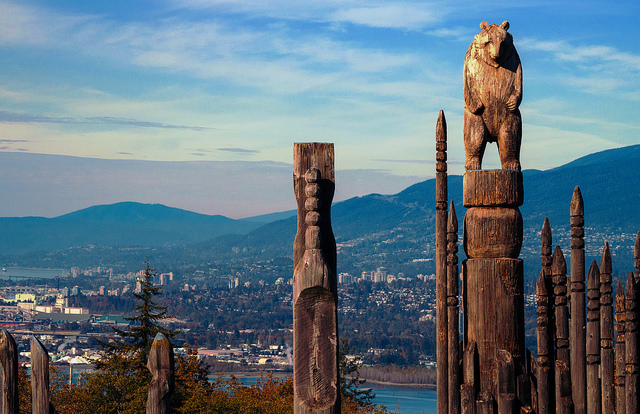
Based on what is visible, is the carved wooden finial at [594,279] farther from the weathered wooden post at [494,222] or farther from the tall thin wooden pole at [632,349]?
the weathered wooden post at [494,222]

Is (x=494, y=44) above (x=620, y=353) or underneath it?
above

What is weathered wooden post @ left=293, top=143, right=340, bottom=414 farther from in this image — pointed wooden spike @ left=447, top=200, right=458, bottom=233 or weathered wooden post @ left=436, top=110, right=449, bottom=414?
pointed wooden spike @ left=447, top=200, right=458, bottom=233

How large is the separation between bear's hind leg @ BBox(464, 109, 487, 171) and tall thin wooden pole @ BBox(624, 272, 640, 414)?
2.65 metres

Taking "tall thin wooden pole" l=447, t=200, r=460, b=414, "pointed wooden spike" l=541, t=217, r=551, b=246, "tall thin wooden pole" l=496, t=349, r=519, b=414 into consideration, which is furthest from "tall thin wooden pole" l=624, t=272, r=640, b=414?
"tall thin wooden pole" l=496, t=349, r=519, b=414

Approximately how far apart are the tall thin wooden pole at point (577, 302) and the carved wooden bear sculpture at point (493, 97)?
1.60 metres

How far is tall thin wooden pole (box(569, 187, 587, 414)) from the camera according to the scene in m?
6.15

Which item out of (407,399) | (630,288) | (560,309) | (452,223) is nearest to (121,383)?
(630,288)

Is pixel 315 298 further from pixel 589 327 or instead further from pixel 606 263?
pixel 606 263

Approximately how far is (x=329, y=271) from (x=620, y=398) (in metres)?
3.85

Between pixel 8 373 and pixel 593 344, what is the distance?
14.3ft

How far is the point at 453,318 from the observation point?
5074 mm

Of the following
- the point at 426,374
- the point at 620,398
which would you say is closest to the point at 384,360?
the point at 426,374

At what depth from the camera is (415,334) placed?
155125mm

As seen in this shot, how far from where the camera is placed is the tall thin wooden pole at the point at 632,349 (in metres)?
6.62
